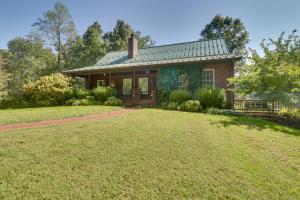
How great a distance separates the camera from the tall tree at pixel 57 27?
92.2 ft

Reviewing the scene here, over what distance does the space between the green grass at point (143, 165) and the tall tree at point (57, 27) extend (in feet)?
93.3

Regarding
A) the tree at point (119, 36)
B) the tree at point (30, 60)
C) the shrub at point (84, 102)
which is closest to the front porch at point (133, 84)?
the shrub at point (84, 102)

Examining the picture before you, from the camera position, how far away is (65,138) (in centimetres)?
496

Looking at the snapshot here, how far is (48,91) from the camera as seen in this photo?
46.8 ft

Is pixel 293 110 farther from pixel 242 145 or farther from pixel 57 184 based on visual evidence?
pixel 57 184

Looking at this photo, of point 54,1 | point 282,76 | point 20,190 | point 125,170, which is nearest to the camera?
point 20,190

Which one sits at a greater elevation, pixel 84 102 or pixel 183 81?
pixel 183 81

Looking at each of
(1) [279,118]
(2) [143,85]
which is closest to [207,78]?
(1) [279,118]

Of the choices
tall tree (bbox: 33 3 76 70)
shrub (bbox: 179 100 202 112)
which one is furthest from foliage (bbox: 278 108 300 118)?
tall tree (bbox: 33 3 76 70)

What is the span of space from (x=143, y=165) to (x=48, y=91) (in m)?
13.3

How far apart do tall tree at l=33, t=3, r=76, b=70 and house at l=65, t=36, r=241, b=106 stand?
14652 millimetres

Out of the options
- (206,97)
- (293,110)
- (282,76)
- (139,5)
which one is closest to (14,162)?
(206,97)

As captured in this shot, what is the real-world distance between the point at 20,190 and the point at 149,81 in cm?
1309

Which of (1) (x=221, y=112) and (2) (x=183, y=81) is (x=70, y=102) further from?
(1) (x=221, y=112)
